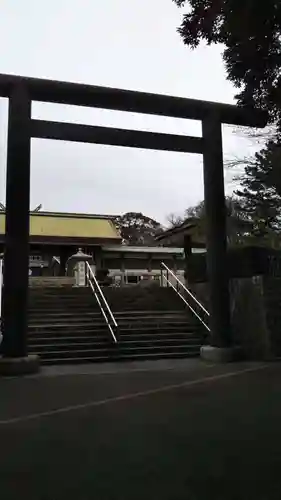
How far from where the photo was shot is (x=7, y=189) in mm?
9211

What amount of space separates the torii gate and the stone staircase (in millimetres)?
1661

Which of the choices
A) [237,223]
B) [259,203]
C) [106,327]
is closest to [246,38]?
[106,327]

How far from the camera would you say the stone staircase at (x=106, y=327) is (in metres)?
11.1

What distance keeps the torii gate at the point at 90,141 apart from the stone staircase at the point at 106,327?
65.4 inches

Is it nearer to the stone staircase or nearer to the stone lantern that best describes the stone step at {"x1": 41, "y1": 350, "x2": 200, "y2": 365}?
the stone staircase

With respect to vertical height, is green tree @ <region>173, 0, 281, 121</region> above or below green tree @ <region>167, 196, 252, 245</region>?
below

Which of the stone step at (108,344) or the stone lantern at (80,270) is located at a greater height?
the stone lantern at (80,270)

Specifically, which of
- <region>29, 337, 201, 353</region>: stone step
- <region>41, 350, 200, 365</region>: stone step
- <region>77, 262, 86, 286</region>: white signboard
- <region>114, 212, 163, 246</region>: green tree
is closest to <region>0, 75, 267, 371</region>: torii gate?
<region>41, 350, 200, 365</region>: stone step

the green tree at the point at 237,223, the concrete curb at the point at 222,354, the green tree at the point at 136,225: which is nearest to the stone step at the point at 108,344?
the concrete curb at the point at 222,354

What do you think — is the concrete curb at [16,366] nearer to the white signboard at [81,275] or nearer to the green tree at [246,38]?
the green tree at [246,38]

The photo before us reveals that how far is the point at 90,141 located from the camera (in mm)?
9883

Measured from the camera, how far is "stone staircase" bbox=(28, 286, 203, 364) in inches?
436

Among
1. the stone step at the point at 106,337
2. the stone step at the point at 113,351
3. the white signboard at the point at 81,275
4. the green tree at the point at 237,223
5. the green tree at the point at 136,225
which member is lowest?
the stone step at the point at 113,351

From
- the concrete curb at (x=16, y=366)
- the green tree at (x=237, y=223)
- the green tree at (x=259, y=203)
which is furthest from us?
the green tree at (x=237, y=223)
